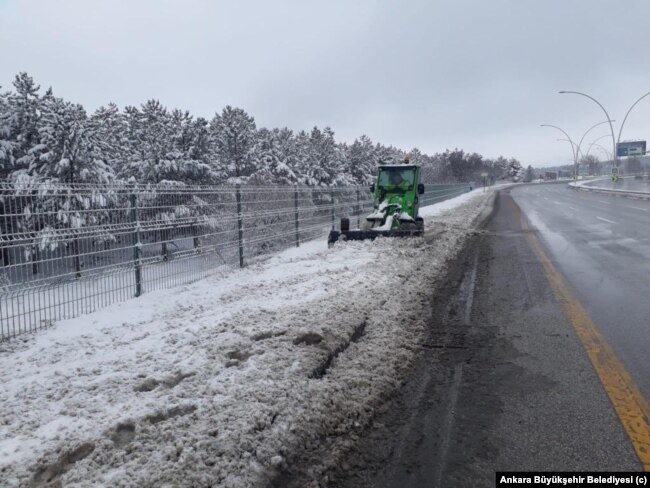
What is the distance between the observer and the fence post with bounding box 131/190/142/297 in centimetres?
756

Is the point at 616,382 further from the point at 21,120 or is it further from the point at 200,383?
the point at 21,120

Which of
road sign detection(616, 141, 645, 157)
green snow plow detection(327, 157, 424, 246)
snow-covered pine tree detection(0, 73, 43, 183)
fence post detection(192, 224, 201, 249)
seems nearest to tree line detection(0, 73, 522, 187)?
snow-covered pine tree detection(0, 73, 43, 183)

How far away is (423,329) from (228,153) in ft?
121

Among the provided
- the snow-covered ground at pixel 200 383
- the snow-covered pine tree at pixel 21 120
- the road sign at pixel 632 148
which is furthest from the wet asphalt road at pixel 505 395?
the road sign at pixel 632 148

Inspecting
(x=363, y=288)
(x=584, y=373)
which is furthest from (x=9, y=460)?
(x=363, y=288)

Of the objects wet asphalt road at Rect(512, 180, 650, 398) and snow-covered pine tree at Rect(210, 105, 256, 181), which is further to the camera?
snow-covered pine tree at Rect(210, 105, 256, 181)

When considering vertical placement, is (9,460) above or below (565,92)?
below

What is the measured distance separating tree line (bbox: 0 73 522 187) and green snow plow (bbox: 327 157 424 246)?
20.4 feet

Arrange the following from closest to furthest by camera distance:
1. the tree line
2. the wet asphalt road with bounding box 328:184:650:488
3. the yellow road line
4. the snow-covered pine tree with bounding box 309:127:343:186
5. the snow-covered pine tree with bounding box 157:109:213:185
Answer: the wet asphalt road with bounding box 328:184:650:488 < the yellow road line < the tree line < the snow-covered pine tree with bounding box 157:109:213:185 < the snow-covered pine tree with bounding box 309:127:343:186

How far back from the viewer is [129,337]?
563 cm

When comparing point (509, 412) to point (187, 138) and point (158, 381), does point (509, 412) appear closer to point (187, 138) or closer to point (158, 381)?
point (158, 381)

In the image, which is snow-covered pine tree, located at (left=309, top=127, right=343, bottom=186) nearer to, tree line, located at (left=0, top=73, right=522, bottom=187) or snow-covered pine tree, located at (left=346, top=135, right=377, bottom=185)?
tree line, located at (left=0, top=73, right=522, bottom=187)

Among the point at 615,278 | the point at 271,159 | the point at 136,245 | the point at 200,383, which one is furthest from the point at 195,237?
the point at 271,159

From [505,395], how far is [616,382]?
1.01m
